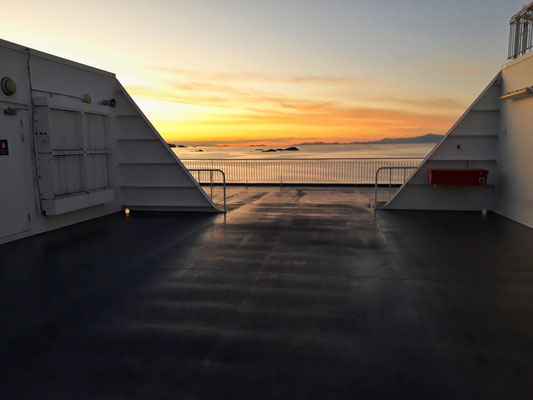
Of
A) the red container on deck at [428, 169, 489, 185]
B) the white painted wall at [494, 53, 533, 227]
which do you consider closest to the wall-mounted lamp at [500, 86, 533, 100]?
the white painted wall at [494, 53, 533, 227]

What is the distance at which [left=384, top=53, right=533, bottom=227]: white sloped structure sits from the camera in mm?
8922

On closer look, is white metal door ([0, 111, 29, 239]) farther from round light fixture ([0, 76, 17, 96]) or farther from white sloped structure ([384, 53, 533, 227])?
white sloped structure ([384, 53, 533, 227])

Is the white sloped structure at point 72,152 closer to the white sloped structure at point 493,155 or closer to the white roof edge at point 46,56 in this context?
the white roof edge at point 46,56

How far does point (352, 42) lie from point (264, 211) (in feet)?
24.6

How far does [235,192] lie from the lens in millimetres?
15734

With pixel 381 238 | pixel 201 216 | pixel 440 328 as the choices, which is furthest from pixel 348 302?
pixel 201 216

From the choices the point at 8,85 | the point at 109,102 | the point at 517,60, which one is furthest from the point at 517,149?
the point at 8,85

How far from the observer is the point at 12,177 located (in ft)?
25.2

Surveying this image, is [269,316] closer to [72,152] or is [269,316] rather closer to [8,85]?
[8,85]

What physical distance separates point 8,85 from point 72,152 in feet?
6.18

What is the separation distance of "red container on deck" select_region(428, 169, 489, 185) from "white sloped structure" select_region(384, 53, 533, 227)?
46 centimetres

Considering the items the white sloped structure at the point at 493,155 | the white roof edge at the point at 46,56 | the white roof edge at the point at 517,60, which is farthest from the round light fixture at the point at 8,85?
the white roof edge at the point at 517,60

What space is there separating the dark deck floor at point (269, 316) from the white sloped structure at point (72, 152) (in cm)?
89

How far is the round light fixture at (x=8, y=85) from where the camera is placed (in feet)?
23.9
